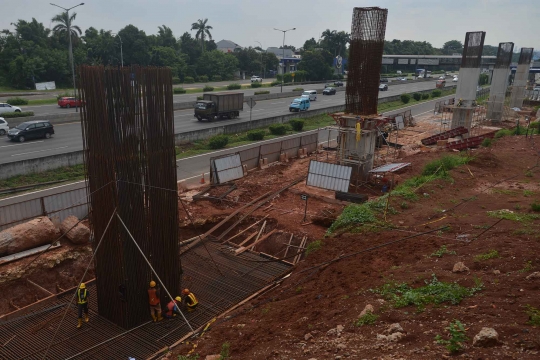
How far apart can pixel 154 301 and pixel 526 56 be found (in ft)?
184

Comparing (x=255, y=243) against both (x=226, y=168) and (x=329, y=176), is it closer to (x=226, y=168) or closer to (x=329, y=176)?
(x=329, y=176)

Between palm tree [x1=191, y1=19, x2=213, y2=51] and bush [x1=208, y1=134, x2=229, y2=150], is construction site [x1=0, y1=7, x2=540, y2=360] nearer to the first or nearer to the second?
bush [x1=208, y1=134, x2=229, y2=150]

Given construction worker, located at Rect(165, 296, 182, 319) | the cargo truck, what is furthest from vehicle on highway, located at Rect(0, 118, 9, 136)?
construction worker, located at Rect(165, 296, 182, 319)

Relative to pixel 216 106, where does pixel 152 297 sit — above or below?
below

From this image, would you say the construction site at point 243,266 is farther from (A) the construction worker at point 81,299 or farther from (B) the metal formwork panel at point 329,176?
(B) the metal formwork panel at point 329,176

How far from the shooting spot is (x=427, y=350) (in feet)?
22.3

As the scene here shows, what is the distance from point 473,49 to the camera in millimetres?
36406

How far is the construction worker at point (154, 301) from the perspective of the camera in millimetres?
10570

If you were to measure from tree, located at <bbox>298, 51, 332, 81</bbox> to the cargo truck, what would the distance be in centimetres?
4514

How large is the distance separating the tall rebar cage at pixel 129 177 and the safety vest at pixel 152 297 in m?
0.15

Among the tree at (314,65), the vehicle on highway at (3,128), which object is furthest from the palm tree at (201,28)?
the vehicle on highway at (3,128)

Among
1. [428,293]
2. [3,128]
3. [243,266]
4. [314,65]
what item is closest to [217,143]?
[3,128]

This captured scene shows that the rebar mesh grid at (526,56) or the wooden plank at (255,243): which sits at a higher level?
the rebar mesh grid at (526,56)

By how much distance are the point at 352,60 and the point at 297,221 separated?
933 cm
